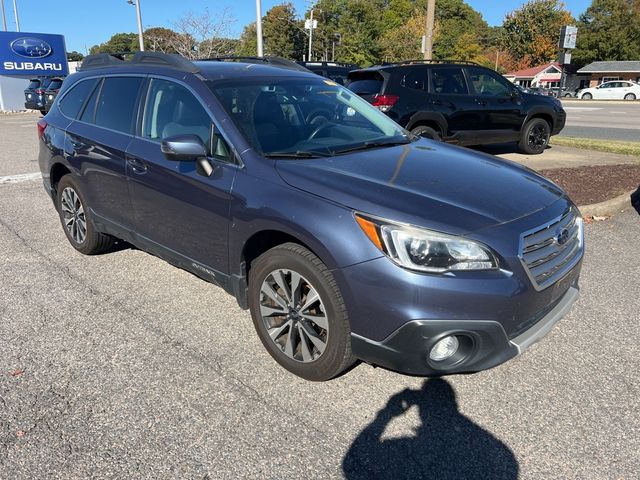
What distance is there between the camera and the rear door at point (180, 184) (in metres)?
3.36

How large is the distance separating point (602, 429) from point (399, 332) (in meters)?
1.16

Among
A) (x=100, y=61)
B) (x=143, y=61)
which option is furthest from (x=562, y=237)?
(x=100, y=61)

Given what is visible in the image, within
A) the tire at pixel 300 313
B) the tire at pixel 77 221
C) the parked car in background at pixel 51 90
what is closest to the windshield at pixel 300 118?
the tire at pixel 300 313

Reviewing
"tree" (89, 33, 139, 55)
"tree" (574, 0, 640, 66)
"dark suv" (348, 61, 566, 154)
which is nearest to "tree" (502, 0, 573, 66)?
"tree" (574, 0, 640, 66)

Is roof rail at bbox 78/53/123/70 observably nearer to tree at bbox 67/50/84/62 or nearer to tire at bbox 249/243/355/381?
tire at bbox 249/243/355/381

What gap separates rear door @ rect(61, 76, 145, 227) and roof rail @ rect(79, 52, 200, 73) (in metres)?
0.17

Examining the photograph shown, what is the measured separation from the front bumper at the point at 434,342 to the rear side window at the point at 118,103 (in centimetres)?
269

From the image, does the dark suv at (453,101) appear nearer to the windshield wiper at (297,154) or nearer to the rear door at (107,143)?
the rear door at (107,143)

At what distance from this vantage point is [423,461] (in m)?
2.49

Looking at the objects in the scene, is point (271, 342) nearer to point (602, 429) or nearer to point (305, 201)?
point (305, 201)

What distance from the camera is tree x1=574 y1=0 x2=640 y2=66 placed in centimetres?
6619

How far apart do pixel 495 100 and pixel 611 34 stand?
69.8 metres

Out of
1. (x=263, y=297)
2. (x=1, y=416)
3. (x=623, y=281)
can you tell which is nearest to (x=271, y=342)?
(x=263, y=297)

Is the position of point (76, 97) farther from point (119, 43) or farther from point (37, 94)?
point (119, 43)
